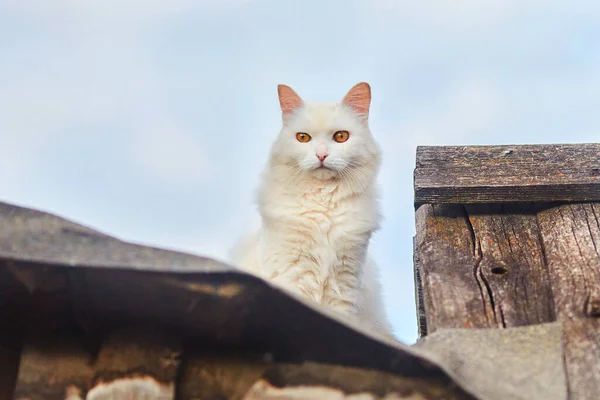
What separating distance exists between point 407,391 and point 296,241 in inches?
93.6

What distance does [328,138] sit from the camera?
12.7 feet

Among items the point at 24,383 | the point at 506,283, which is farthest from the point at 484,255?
the point at 24,383

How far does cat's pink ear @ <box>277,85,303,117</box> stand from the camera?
4.10m

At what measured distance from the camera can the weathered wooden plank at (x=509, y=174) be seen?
7.22ft

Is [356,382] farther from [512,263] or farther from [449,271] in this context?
[512,263]

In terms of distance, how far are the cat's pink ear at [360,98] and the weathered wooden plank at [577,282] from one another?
2023mm

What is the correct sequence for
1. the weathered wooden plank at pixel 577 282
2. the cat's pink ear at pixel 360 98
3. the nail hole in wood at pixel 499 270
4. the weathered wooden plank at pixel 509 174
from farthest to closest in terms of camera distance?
the cat's pink ear at pixel 360 98, the weathered wooden plank at pixel 509 174, the nail hole in wood at pixel 499 270, the weathered wooden plank at pixel 577 282

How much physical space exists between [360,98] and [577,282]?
2.49 metres

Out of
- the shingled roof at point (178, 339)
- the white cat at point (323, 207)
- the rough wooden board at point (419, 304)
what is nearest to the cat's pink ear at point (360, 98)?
the white cat at point (323, 207)

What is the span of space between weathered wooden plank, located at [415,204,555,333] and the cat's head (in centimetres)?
144

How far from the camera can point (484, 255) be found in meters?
2.02

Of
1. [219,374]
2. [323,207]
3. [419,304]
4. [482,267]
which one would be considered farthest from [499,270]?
[323,207]

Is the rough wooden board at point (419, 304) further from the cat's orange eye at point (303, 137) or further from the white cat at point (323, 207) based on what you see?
the cat's orange eye at point (303, 137)

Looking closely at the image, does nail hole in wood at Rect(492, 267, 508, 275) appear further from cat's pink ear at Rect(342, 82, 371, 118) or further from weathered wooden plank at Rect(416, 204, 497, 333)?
cat's pink ear at Rect(342, 82, 371, 118)
